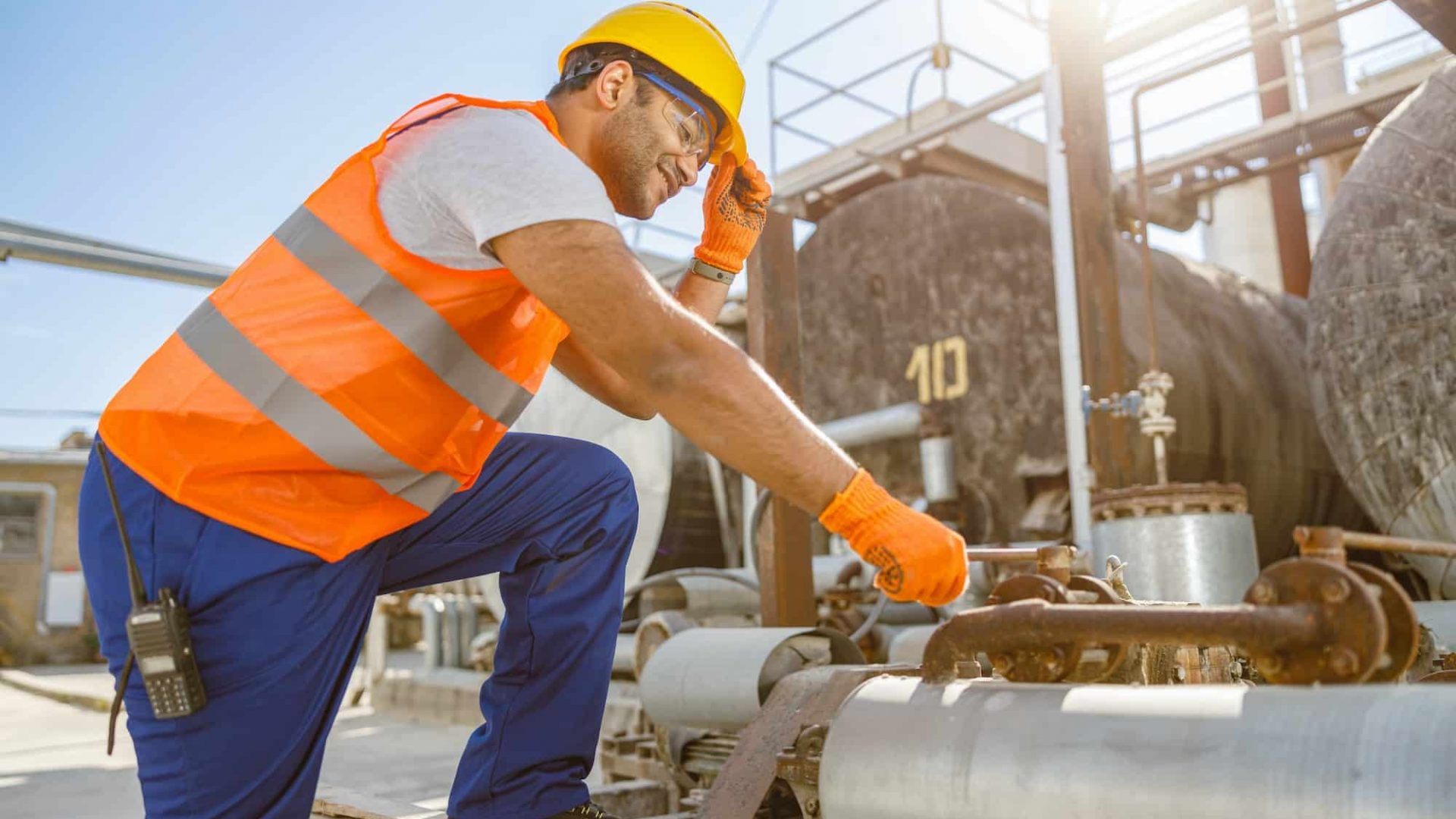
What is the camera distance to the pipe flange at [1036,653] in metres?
1.35

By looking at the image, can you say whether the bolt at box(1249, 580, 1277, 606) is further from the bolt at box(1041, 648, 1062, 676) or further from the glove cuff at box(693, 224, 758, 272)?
the glove cuff at box(693, 224, 758, 272)

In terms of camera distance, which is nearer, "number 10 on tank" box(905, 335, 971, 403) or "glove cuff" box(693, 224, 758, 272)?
"glove cuff" box(693, 224, 758, 272)

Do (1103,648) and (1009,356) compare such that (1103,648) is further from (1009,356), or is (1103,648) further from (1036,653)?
(1009,356)

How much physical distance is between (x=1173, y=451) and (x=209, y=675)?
4.93 m

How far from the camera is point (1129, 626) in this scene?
1.24 metres

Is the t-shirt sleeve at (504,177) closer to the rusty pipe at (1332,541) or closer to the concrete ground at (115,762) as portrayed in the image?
the rusty pipe at (1332,541)

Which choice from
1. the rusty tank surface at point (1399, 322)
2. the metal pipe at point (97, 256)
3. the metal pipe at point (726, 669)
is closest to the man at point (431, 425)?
the metal pipe at point (726, 669)

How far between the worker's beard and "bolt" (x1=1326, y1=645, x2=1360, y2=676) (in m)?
1.15

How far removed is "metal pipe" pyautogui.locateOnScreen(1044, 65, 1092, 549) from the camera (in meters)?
4.54

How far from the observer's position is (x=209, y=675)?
4.90 feet

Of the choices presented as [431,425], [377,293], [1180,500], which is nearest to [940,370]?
[1180,500]

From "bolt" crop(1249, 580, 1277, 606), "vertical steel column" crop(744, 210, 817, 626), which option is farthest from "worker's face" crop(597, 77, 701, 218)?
"vertical steel column" crop(744, 210, 817, 626)

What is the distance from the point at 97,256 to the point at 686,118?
4.44 m

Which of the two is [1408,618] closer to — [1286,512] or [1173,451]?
[1173,451]
